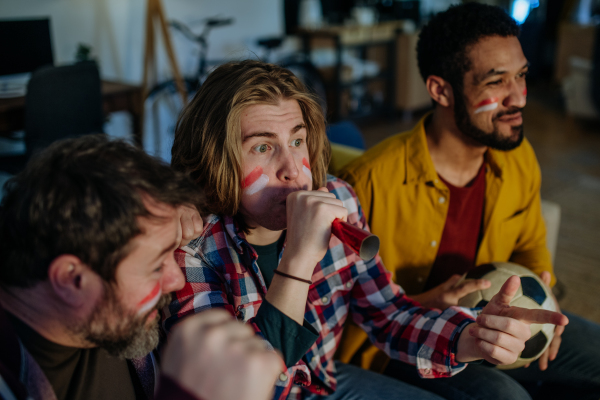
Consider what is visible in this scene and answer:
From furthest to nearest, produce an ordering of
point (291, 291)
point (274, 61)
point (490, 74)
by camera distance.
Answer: point (274, 61) → point (490, 74) → point (291, 291)

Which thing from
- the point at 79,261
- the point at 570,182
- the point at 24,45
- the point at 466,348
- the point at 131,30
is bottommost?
the point at 570,182

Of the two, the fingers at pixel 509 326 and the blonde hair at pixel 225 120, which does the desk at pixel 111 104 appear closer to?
the blonde hair at pixel 225 120

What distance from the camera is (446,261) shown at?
153cm

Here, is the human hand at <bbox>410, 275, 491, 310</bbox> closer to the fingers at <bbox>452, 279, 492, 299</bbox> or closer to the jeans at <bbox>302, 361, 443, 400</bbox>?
the fingers at <bbox>452, 279, 492, 299</bbox>

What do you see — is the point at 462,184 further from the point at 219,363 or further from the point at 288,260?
the point at 219,363

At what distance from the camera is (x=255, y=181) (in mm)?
1015

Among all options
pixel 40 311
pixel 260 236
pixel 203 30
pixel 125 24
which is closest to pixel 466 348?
pixel 260 236

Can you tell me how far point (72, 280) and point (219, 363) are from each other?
0.87ft

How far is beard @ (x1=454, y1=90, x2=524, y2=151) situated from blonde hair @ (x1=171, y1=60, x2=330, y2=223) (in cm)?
58

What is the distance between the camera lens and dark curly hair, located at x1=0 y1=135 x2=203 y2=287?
0.63 m

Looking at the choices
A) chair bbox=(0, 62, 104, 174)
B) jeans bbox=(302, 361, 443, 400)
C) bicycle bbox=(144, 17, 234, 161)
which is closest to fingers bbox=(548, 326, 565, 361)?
jeans bbox=(302, 361, 443, 400)

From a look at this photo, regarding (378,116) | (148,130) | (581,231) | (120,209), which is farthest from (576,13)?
(120,209)

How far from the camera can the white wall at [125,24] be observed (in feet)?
12.0

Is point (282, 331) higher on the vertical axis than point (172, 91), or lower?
lower
